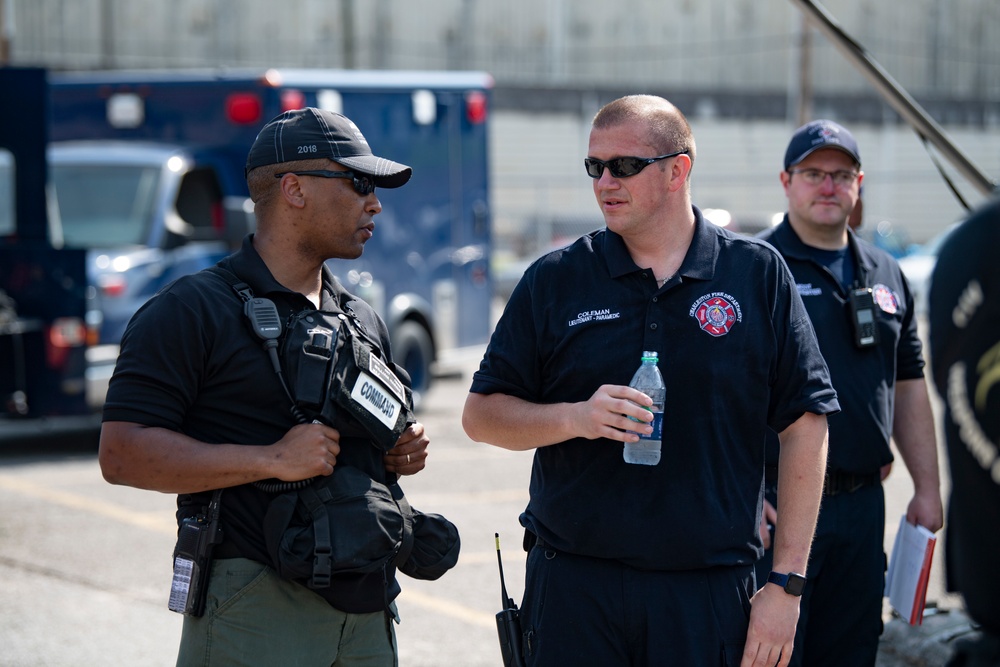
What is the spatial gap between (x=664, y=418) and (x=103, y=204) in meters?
8.29

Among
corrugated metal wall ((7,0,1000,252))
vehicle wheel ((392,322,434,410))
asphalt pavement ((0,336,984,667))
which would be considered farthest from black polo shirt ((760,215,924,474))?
corrugated metal wall ((7,0,1000,252))

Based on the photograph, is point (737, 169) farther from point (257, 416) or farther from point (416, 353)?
point (257, 416)

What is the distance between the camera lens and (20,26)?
32031 mm

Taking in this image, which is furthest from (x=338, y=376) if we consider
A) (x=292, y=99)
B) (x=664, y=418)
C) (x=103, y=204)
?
(x=103, y=204)

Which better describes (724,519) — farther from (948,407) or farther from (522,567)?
(522,567)

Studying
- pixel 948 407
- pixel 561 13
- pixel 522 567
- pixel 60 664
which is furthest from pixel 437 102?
pixel 561 13

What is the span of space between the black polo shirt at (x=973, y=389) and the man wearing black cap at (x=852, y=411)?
2038mm

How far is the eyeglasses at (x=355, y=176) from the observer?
10.1 feet

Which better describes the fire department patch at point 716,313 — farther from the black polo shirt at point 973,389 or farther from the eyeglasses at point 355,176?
the black polo shirt at point 973,389

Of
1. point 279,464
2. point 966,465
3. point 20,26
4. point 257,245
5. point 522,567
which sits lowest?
point 522,567

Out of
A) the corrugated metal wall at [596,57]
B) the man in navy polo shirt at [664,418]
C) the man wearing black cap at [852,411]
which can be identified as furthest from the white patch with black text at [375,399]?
the corrugated metal wall at [596,57]

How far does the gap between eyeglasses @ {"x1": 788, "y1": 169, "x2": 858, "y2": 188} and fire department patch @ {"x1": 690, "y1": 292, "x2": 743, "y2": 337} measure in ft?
4.74

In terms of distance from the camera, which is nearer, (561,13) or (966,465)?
(966,465)

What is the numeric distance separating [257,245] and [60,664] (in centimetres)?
302
